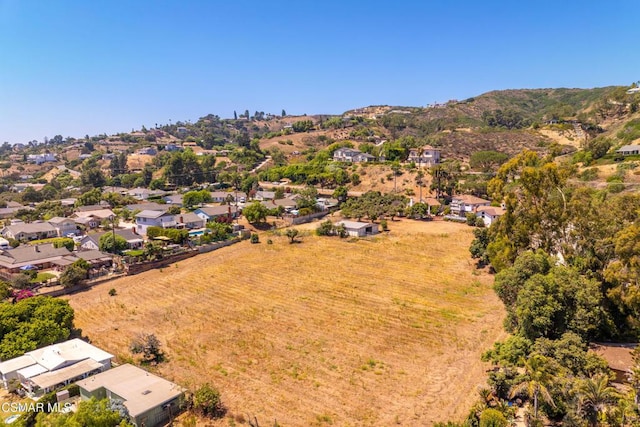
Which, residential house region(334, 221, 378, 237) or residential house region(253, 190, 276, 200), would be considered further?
residential house region(253, 190, 276, 200)

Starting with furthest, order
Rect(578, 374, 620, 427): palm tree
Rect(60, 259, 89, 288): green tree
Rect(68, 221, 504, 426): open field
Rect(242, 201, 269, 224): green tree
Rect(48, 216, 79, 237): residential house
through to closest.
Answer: Rect(242, 201, 269, 224): green tree < Rect(48, 216, 79, 237): residential house < Rect(60, 259, 89, 288): green tree < Rect(68, 221, 504, 426): open field < Rect(578, 374, 620, 427): palm tree

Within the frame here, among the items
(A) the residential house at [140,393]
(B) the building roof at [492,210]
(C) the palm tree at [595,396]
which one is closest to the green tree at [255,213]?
(B) the building roof at [492,210]

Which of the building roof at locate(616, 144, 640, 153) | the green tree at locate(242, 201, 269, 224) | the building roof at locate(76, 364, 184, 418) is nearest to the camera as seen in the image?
the building roof at locate(76, 364, 184, 418)

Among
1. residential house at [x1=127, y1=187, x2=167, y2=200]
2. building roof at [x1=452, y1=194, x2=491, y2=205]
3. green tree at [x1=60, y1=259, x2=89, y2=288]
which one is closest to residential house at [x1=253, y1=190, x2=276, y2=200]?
residential house at [x1=127, y1=187, x2=167, y2=200]

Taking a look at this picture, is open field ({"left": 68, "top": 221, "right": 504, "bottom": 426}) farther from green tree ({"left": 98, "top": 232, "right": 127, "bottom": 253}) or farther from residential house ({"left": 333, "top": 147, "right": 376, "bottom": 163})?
residential house ({"left": 333, "top": 147, "right": 376, "bottom": 163})

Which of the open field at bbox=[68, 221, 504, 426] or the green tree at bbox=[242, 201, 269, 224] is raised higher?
the green tree at bbox=[242, 201, 269, 224]

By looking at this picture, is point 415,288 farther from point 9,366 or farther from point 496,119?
point 496,119

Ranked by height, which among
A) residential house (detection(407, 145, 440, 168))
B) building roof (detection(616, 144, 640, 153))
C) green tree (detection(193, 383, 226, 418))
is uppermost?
building roof (detection(616, 144, 640, 153))
